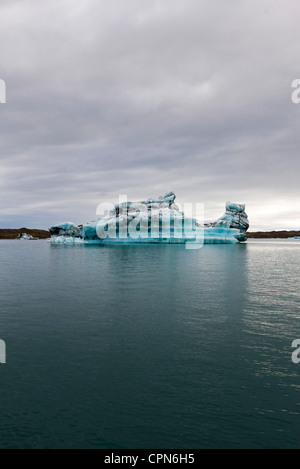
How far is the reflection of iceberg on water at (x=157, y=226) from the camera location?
81.0 metres

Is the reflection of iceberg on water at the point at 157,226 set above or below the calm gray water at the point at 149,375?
above

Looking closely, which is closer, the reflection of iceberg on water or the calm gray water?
the calm gray water

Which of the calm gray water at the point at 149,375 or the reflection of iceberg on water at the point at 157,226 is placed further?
the reflection of iceberg on water at the point at 157,226

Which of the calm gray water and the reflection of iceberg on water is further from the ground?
the reflection of iceberg on water

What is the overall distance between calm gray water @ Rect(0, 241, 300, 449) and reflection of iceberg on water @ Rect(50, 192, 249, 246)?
63.5 meters

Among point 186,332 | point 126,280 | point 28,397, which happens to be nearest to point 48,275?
point 126,280

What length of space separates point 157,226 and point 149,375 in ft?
238

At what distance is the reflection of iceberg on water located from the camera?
81.0 meters

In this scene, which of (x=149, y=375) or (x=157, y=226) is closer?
(x=149, y=375)

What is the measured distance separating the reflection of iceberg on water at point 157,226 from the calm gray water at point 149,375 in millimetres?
63537

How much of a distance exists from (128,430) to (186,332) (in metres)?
6.23

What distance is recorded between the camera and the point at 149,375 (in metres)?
8.59

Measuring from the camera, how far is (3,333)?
477 inches
